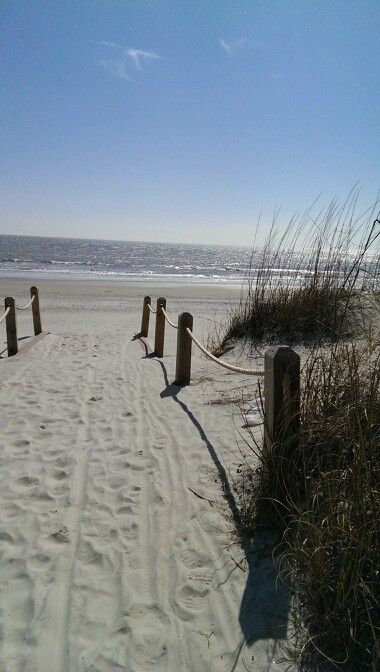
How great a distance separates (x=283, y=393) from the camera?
2457 millimetres

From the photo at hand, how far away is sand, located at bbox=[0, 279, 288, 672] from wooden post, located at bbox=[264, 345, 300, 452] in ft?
2.01

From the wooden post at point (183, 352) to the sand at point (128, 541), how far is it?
0.23 metres

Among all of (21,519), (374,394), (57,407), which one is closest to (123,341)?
(57,407)

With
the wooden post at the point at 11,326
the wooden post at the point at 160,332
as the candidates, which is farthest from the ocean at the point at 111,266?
the wooden post at the point at 160,332

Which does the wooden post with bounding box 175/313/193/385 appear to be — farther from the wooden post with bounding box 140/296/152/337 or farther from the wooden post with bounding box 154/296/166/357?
the wooden post with bounding box 140/296/152/337

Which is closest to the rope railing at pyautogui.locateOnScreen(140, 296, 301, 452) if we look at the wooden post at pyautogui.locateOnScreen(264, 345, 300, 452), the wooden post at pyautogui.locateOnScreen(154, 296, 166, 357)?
the wooden post at pyautogui.locateOnScreen(264, 345, 300, 452)

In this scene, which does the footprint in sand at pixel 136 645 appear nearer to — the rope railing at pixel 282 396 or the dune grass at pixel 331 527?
the dune grass at pixel 331 527

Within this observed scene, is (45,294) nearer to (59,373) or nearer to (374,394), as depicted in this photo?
(59,373)

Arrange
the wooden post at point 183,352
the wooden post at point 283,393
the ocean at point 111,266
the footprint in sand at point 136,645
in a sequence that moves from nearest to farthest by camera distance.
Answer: the footprint in sand at point 136,645
the wooden post at point 283,393
the wooden post at point 183,352
the ocean at point 111,266

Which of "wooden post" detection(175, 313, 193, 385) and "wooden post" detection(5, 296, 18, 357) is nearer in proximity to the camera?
"wooden post" detection(175, 313, 193, 385)

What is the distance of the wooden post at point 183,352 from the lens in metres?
5.51

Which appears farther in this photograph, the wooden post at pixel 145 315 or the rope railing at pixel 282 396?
the wooden post at pixel 145 315

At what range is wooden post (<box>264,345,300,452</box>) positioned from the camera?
7.94ft

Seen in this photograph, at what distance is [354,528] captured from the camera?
1.86 meters
